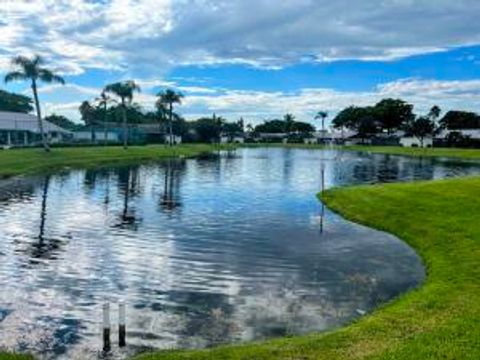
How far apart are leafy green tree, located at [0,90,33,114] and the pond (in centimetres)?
13834

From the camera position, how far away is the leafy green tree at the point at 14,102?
17338cm

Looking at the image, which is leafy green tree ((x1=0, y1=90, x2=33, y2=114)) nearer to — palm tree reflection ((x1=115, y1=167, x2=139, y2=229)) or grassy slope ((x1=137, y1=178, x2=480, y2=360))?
palm tree reflection ((x1=115, y1=167, x2=139, y2=229))

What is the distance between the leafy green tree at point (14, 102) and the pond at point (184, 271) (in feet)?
454

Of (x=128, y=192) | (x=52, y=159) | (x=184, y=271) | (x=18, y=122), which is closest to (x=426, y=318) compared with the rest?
(x=184, y=271)

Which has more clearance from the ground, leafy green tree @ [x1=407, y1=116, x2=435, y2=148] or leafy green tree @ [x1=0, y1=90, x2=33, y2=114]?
leafy green tree @ [x1=0, y1=90, x2=33, y2=114]

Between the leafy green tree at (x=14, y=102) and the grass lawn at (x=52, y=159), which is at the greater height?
the leafy green tree at (x=14, y=102)

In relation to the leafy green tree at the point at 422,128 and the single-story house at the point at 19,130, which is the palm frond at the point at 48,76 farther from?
the leafy green tree at the point at 422,128

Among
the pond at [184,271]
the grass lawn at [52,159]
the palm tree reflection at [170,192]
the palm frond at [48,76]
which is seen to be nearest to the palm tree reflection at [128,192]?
the pond at [184,271]

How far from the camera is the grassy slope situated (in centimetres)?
1394

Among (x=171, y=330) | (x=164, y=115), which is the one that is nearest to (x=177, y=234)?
(x=171, y=330)

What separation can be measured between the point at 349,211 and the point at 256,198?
9.94 metres

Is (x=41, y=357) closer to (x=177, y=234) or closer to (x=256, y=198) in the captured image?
(x=177, y=234)

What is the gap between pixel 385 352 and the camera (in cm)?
1369

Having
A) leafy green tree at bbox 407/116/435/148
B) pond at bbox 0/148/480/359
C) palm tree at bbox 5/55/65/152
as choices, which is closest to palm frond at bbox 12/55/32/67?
palm tree at bbox 5/55/65/152
